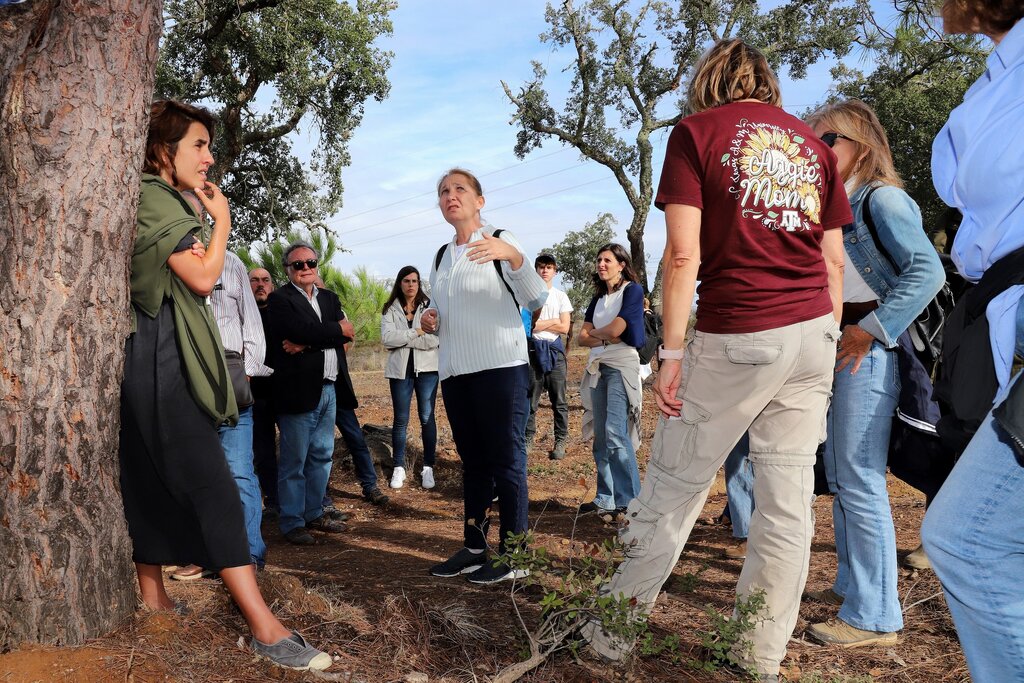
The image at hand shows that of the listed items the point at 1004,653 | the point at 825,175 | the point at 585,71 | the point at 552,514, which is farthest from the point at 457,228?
the point at 585,71

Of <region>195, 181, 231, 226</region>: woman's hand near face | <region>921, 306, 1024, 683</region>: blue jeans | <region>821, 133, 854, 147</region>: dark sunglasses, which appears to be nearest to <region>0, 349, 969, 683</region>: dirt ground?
<region>921, 306, 1024, 683</region>: blue jeans

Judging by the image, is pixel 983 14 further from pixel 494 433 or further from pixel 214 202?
pixel 494 433

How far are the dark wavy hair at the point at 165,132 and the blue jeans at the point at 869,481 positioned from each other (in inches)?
107

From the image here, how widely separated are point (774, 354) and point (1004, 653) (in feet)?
3.66

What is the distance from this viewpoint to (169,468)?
2992mm

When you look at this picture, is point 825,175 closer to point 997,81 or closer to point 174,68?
point 997,81

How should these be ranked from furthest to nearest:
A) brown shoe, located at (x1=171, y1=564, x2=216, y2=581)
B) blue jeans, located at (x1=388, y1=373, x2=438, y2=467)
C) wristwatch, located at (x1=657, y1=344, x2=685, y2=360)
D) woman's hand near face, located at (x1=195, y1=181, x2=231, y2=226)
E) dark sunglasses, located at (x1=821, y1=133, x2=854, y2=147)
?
blue jeans, located at (x1=388, y1=373, x2=438, y2=467), brown shoe, located at (x1=171, y1=564, x2=216, y2=581), dark sunglasses, located at (x1=821, y1=133, x2=854, y2=147), woman's hand near face, located at (x1=195, y1=181, x2=231, y2=226), wristwatch, located at (x1=657, y1=344, x2=685, y2=360)

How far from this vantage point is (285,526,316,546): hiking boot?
6.00m

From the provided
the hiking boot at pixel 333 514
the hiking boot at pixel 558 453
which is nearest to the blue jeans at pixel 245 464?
the hiking boot at pixel 333 514

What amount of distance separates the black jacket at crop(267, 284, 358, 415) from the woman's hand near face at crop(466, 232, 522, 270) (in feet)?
7.30

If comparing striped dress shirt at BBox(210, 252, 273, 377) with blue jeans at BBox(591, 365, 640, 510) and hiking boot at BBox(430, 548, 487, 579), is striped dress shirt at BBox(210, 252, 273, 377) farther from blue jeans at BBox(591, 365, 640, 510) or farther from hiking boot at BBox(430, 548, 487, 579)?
blue jeans at BBox(591, 365, 640, 510)

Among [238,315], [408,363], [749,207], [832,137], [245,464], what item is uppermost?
[832,137]

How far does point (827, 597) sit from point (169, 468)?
2909 millimetres

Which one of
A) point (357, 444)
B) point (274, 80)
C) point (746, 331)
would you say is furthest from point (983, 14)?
point (274, 80)
